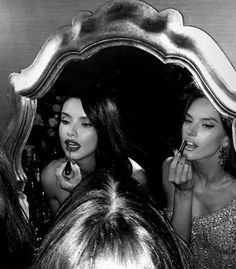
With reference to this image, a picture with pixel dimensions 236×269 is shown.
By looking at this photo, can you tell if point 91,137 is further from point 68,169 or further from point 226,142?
point 226,142

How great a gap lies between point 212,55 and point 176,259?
14.8 inches

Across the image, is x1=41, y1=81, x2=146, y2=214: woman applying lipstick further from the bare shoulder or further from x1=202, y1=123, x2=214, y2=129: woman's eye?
x1=202, y1=123, x2=214, y2=129: woman's eye

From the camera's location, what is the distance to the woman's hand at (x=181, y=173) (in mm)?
881

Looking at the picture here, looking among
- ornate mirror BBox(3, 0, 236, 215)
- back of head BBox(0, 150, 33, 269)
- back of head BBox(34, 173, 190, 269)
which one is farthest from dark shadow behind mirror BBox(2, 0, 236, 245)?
back of head BBox(34, 173, 190, 269)

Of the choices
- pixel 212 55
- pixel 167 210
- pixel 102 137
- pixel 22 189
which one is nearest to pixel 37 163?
pixel 22 189

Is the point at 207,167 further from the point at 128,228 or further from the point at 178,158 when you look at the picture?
the point at 128,228

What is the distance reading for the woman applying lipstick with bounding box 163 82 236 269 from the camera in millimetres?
842

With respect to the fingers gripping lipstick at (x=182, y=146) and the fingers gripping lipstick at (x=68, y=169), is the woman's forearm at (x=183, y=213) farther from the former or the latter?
the fingers gripping lipstick at (x=68, y=169)

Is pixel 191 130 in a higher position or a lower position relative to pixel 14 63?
lower

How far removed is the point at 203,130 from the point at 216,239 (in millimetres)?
202

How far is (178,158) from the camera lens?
0.88 meters

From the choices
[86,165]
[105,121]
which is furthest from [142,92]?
[86,165]

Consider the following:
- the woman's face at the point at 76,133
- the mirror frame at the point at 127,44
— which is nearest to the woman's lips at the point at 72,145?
the woman's face at the point at 76,133

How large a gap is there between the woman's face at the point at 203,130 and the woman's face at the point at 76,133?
0.64 ft
